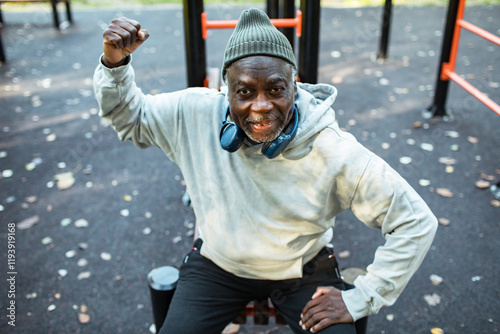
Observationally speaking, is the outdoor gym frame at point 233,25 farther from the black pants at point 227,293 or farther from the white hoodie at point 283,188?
the black pants at point 227,293

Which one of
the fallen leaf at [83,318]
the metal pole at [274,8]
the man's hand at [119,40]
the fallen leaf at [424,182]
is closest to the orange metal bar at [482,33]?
the fallen leaf at [424,182]

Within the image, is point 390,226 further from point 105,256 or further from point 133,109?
point 105,256

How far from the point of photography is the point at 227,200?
2.09 m

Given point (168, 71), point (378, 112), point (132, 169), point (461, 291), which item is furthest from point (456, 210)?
point (168, 71)

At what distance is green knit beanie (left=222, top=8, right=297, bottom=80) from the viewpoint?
5.96ft

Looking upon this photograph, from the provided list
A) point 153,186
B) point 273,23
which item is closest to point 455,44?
point 273,23

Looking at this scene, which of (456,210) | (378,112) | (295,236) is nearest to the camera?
(295,236)

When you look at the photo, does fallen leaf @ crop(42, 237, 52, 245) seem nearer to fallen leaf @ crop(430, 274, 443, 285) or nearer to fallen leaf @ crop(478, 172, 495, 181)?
fallen leaf @ crop(430, 274, 443, 285)

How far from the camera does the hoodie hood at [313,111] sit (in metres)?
1.93

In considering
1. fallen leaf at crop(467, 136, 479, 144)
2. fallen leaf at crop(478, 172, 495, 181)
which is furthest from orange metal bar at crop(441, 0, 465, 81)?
fallen leaf at crop(478, 172, 495, 181)

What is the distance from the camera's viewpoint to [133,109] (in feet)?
7.02

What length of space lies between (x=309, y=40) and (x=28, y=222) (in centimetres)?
239

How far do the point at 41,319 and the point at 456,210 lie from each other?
2.88 m

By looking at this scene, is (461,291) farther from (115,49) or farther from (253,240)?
(115,49)
